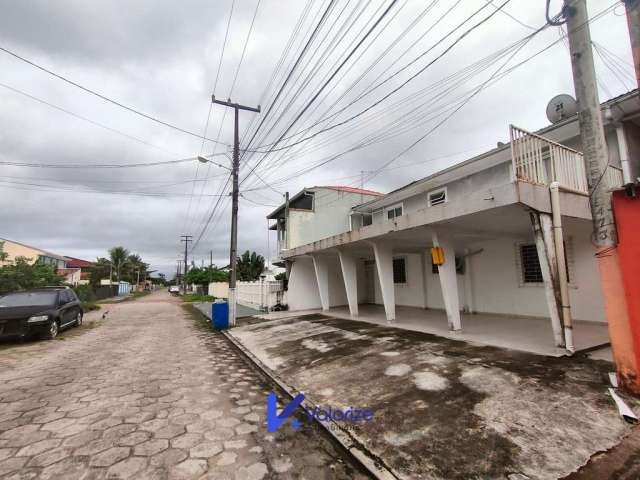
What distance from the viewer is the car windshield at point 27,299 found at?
950cm

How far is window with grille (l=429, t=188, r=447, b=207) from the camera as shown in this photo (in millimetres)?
11856

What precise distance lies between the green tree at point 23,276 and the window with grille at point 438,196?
18845 mm

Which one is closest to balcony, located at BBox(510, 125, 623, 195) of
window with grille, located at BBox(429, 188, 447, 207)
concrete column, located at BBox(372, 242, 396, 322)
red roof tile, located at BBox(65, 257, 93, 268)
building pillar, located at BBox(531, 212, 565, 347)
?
Result: building pillar, located at BBox(531, 212, 565, 347)

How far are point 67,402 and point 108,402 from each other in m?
0.62

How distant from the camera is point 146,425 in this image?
12.3 feet

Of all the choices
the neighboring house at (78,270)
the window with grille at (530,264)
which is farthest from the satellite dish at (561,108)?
the neighboring house at (78,270)

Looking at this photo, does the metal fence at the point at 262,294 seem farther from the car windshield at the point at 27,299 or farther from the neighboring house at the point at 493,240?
the car windshield at the point at 27,299

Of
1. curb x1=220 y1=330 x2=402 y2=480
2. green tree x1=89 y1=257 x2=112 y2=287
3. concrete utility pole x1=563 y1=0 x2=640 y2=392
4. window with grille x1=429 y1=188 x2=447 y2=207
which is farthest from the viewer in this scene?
green tree x1=89 y1=257 x2=112 y2=287

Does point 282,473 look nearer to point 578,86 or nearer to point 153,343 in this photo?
point 578,86

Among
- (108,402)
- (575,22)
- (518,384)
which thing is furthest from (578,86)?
(108,402)

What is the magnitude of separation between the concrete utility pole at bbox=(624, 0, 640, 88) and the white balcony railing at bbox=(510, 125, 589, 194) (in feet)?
4.89

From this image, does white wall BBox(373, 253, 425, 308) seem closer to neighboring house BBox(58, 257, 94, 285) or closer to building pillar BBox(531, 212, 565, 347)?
building pillar BBox(531, 212, 565, 347)

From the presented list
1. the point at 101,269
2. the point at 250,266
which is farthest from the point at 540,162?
the point at 101,269

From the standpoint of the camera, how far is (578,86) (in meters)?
4.30
